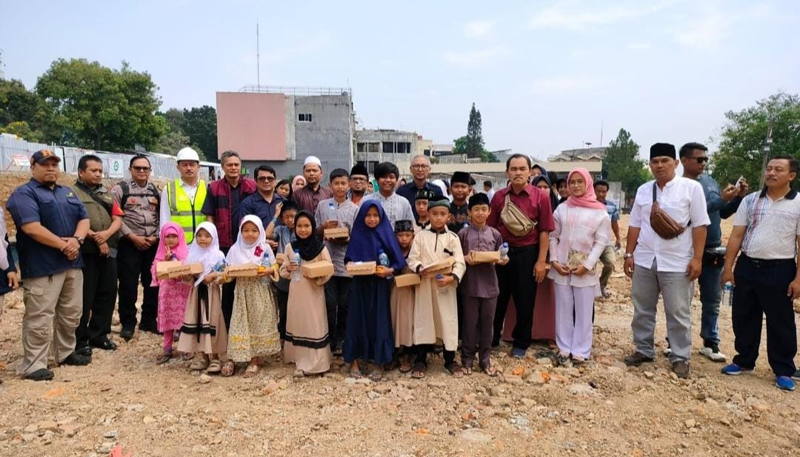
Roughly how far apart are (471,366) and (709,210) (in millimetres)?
2954

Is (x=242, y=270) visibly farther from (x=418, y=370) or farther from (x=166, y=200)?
(x=418, y=370)

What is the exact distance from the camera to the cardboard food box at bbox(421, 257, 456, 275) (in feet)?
13.7

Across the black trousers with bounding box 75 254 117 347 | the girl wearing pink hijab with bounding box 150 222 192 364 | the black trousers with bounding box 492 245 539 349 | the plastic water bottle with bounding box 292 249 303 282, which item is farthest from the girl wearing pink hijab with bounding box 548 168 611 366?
the black trousers with bounding box 75 254 117 347

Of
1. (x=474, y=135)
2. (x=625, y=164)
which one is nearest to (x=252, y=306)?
(x=625, y=164)

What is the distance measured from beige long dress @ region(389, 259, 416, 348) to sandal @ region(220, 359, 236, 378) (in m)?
1.63

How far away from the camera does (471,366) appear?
459 centimetres

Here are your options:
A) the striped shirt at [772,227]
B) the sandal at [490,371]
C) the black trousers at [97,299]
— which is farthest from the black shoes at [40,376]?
the striped shirt at [772,227]

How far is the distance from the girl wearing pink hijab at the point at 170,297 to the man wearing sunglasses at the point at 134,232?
63 cm

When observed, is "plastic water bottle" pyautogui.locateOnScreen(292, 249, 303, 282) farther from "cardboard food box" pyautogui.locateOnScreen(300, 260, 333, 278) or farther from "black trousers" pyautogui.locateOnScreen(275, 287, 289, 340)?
"black trousers" pyautogui.locateOnScreen(275, 287, 289, 340)

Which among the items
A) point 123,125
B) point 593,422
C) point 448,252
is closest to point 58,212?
point 448,252

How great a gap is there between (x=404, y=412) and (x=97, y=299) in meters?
3.87

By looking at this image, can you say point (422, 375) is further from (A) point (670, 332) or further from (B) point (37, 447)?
(B) point (37, 447)

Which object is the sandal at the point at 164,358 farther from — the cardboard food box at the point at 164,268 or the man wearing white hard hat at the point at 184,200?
the man wearing white hard hat at the point at 184,200

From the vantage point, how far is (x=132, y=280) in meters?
5.65
